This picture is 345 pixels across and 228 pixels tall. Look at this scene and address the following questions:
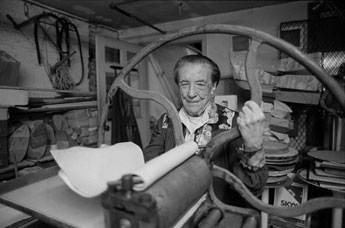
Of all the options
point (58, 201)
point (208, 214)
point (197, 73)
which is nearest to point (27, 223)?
point (58, 201)

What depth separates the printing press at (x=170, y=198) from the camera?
14.6 inches

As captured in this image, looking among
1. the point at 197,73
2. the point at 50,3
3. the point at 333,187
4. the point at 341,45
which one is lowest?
the point at 333,187

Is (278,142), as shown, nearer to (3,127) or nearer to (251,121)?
(251,121)

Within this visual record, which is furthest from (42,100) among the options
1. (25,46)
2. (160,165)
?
(160,165)

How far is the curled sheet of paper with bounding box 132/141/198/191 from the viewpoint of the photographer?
0.38 meters

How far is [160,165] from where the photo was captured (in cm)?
44

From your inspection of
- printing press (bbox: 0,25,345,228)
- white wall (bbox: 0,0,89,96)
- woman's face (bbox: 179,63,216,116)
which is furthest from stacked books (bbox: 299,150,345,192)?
white wall (bbox: 0,0,89,96)

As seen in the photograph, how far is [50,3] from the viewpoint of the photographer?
8.64 ft

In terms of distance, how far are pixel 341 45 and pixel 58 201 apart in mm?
2820

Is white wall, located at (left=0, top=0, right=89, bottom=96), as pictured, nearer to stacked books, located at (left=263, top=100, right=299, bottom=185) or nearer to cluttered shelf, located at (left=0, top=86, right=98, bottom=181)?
cluttered shelf, located at (left=0, top=86, right=98, bottom=181)

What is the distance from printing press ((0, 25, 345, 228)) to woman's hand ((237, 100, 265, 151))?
0.8 inches

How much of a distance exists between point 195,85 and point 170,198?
30.7 inches

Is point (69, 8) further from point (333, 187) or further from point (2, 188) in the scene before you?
point (333, 187)

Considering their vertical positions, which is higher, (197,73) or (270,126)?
(197,73)
